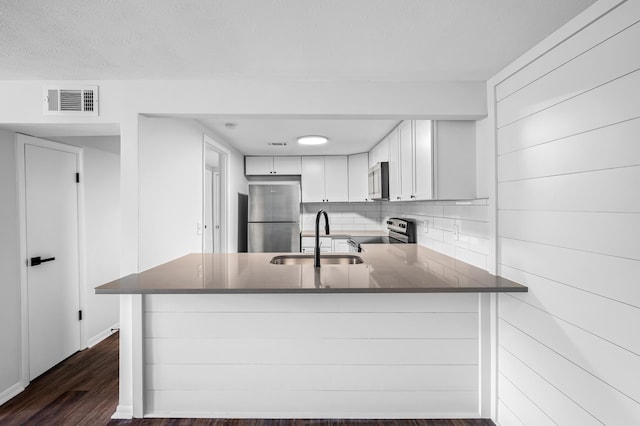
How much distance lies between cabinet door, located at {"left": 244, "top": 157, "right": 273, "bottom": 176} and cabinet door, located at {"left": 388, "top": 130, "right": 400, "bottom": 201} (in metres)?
2.25

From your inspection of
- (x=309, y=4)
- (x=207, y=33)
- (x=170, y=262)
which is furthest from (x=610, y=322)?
(x=170, y=262)

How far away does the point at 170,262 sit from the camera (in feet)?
8.13

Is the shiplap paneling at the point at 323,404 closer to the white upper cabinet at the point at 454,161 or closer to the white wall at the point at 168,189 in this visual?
the white wall at the point at 168,189

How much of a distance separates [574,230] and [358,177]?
151 inches

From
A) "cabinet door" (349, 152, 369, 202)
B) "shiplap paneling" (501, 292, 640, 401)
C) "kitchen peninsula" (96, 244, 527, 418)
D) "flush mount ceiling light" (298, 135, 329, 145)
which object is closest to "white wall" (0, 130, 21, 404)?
"kitchen peninsula" (96, 244, 527, 418)

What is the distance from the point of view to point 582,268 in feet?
4.71

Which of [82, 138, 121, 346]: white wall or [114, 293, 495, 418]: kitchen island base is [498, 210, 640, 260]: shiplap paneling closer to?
[114, 293, 495, 418]: kitchen island base

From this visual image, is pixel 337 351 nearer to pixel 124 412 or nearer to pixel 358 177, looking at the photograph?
pixel 124 412

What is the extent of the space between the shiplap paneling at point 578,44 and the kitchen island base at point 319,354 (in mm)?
1283

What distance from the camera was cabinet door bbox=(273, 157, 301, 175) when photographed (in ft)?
17.4

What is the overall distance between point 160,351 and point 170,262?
0.61 meters

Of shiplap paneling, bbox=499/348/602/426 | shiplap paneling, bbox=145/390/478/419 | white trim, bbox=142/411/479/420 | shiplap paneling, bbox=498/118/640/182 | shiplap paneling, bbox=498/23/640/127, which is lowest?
white trim, bbox=142/411/479/420

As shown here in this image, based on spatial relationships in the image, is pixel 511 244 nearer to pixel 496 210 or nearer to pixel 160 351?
pixel 496 210

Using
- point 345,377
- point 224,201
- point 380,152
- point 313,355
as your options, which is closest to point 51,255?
point 224,201
